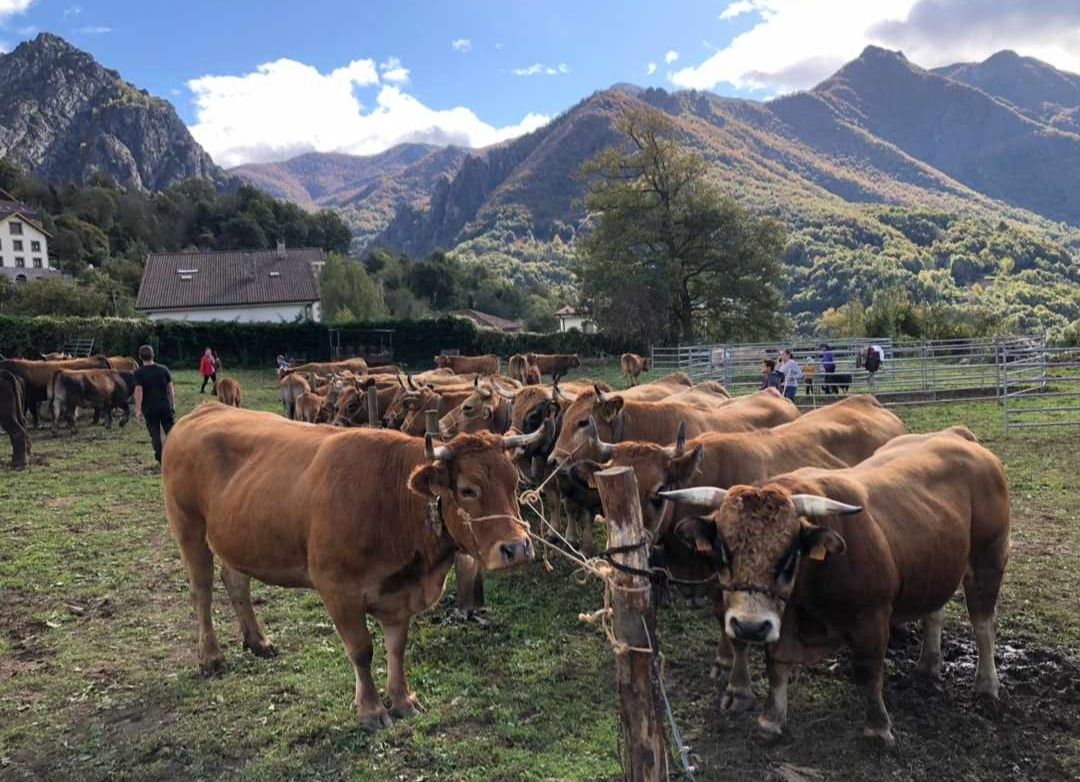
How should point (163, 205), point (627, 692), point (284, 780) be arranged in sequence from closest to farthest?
point (627, 692) → point (284, 780) → point (163, 205)

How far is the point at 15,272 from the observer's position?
69125 millimetres

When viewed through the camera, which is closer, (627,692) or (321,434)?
(627,692)

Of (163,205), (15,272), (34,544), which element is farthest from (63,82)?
(34,544)

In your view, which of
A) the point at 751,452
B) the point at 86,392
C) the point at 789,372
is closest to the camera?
the point at 751,452

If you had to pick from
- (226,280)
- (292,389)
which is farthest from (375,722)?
(226,280)

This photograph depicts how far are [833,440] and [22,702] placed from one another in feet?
22.8

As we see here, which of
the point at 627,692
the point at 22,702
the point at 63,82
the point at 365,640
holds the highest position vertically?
the point at 63,82

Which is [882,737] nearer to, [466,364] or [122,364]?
[122,364]

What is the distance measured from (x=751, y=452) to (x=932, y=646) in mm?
1916

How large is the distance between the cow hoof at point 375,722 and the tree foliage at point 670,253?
130 feet

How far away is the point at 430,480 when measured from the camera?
4301mm

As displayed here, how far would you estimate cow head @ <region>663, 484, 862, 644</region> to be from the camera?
375 centimetres

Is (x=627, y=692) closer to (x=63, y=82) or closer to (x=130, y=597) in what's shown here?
(x=130, y=597)

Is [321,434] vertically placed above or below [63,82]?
below
